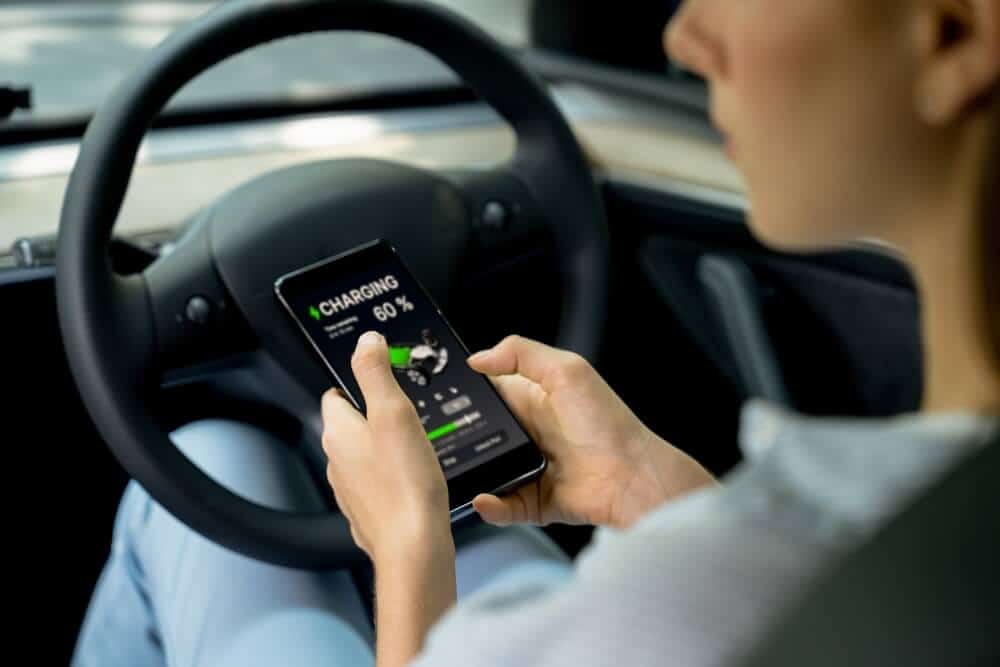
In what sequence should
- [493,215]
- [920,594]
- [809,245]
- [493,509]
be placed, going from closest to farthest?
[920,594], [809,245], [493,509], [493,215]

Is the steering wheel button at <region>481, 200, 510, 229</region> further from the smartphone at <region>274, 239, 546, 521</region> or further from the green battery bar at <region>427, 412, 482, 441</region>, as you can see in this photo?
the green battery bar at <region>427, 412, 482, 441</region>

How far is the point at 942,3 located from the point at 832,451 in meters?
0.17

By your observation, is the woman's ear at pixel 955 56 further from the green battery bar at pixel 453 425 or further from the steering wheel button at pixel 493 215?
the steering wheel button at pixel 493 215

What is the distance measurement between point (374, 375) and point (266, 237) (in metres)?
0.32

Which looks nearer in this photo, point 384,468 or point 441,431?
point 384,468

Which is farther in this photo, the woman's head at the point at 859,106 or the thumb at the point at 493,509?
the thumb at the point at 493,509

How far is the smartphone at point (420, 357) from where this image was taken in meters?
0.93

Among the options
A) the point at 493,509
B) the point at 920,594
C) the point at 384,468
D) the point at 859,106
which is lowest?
the point at 493,509

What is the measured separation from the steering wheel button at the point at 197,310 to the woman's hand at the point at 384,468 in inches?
9.7

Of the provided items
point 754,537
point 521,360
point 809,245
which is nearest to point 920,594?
point 754,537

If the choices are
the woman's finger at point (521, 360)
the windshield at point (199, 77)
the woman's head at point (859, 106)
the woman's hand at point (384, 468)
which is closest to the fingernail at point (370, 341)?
the woman's hand at point (384, 468)

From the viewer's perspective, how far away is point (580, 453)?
0.88 metres

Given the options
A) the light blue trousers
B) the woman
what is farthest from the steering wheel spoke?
the woman

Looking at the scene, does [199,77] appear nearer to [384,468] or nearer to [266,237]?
[266,237]
